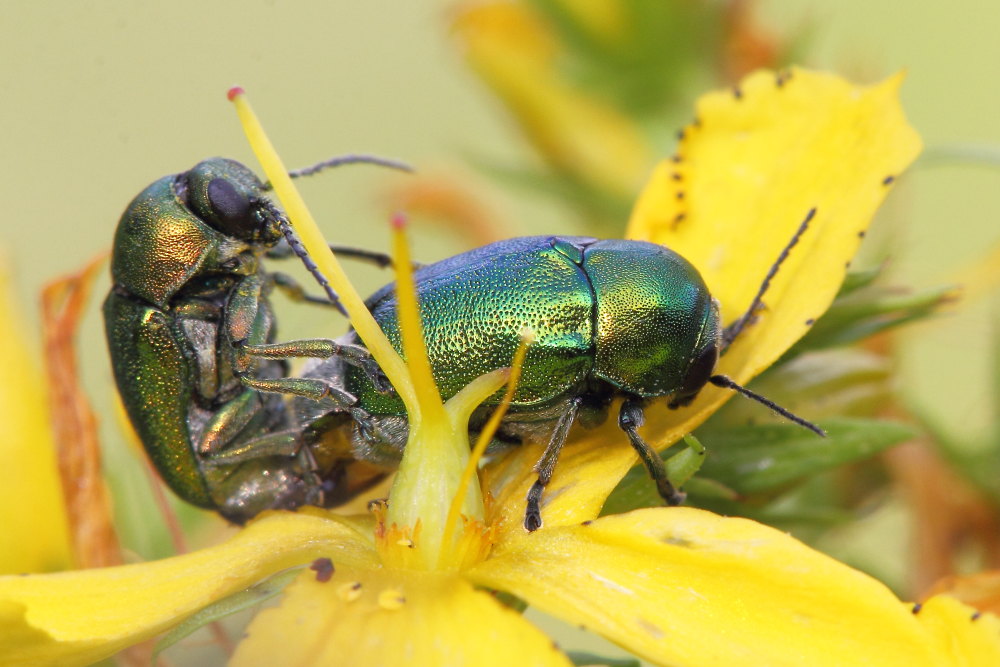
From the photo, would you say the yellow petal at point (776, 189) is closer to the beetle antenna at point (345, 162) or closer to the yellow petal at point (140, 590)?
the beetle antenna at point (345, 162)

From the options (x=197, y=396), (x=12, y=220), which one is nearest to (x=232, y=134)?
(x=197, y=396)

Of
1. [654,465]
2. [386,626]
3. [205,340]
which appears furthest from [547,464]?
[205,340]

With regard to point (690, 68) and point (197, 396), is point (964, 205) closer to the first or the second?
point (690, 68)

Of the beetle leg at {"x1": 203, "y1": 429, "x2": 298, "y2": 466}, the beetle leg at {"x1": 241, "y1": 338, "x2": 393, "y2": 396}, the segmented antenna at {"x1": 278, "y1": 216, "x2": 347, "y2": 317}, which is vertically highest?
the segmented antenna at {"x1": 278, "y1": 216, "x2": 347, "y2": 317}

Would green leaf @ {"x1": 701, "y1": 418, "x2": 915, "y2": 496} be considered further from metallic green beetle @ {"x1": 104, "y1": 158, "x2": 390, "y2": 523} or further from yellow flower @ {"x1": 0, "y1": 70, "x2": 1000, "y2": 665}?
metallic green beetle @ {"x1": 104, "y1": 158, "x2": 390, "y2": 523}

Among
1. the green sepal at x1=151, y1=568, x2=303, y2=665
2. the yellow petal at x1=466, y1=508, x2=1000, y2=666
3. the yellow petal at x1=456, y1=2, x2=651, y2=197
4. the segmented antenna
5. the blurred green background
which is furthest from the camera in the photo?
the yellow petal at x1=456, y1=2, x2=651, y2=197

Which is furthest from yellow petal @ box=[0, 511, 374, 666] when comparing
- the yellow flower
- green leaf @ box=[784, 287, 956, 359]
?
green leaf @ box=[784, 287, 956, 359]
